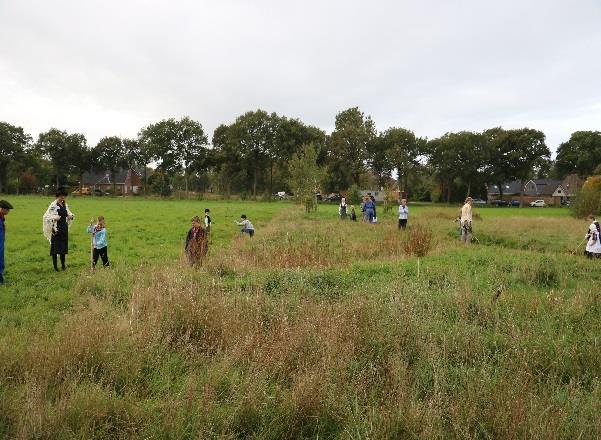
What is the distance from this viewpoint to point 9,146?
72625 millimetres

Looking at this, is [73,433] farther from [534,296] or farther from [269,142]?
[269,142]

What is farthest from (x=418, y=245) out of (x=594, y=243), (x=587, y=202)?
Result: (x=587, y=202)

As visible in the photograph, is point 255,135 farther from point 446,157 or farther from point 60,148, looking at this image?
point 60,148

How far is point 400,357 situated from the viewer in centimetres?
493

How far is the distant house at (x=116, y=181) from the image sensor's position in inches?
4198

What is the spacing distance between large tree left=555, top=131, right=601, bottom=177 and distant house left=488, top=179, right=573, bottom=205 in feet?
21.9

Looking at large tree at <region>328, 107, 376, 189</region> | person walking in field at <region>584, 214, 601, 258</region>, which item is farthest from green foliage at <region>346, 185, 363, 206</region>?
person walking in field at <region>584, 214, 601, 258</region>

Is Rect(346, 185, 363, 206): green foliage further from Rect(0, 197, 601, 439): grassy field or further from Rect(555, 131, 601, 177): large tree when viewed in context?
Rect(555, 131, 601, 177): large tree

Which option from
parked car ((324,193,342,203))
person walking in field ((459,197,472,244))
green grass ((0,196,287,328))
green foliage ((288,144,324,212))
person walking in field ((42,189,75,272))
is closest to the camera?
green grass ((0,196,287,328))

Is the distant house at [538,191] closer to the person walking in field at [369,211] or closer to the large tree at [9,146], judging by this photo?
the person walking in field at [369,211]

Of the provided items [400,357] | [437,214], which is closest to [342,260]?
[400,357]

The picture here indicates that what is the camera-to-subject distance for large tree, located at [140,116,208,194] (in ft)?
251

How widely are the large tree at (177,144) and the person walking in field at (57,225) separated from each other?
6570 centimetres

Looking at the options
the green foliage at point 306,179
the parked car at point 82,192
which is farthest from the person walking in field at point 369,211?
the parked car at point 82,192
